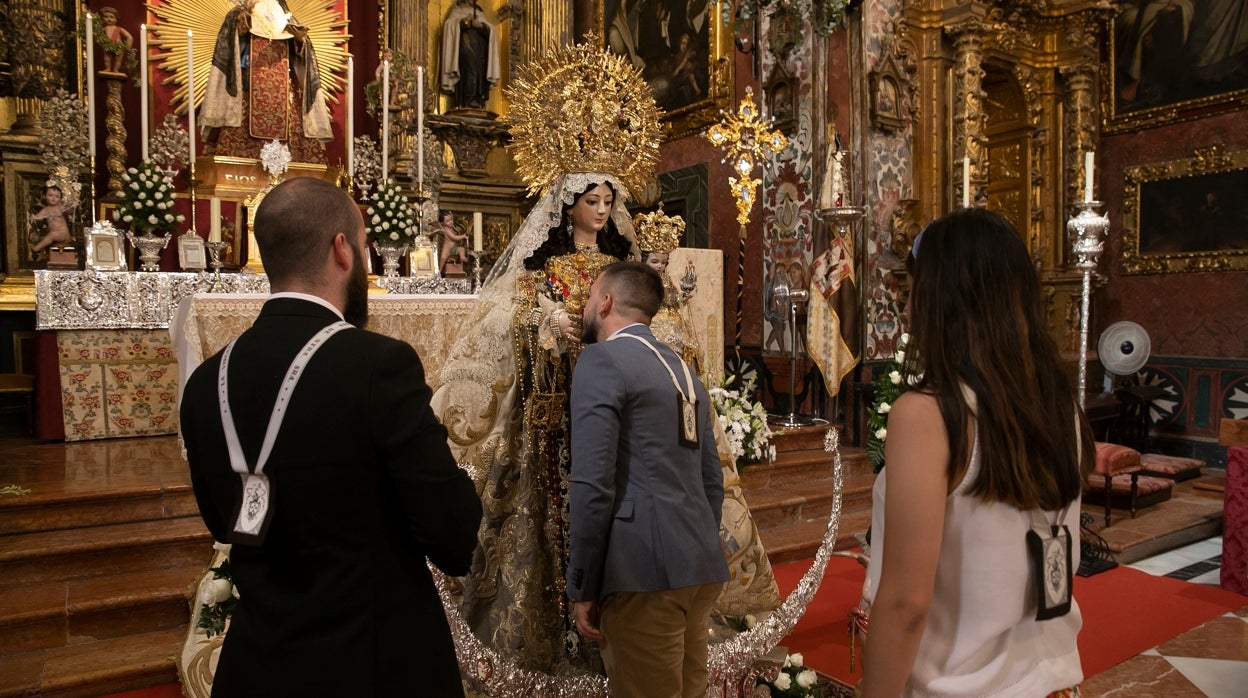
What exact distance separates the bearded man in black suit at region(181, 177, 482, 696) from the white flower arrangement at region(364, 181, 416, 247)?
20.4ft

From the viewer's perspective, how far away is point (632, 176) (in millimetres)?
3828

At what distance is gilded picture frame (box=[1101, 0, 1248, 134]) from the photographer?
9.47 metres

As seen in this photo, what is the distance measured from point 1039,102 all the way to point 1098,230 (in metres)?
6.62

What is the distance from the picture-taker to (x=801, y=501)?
660 cm

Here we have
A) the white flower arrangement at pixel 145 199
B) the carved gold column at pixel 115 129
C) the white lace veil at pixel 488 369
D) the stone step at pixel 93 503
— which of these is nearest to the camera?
the white lace veil at pixel 488 369

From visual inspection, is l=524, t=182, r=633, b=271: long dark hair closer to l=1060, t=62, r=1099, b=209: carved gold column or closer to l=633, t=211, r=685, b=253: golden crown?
l=633, t=211, r=685, b=253: golden crown

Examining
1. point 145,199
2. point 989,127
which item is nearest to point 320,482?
point 145,199

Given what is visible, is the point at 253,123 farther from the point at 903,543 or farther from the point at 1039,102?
the point at 1039,102

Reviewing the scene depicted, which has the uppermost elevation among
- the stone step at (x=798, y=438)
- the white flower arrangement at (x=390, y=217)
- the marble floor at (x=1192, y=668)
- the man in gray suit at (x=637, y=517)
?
the white flower arrangement at (x=390, y=217)

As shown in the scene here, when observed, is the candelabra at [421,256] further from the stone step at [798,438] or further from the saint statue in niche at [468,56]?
the stone step at [798,438]

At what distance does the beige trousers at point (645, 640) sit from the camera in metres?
2.43

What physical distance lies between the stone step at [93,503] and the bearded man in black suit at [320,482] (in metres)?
3.87

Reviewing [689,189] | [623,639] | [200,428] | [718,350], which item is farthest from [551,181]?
[689,189]

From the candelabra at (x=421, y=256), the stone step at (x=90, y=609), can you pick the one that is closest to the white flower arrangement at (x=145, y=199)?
the candelabra at (x=421, y=256)
